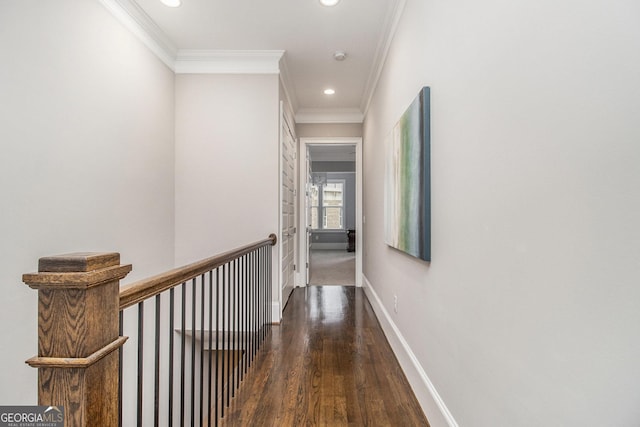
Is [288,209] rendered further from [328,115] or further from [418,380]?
[418,380]

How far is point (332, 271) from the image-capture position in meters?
6.44

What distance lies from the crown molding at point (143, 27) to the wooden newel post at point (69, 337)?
2304 millimetres

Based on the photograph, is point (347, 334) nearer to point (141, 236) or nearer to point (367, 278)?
point (367, 278)

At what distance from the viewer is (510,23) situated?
929 millimetres

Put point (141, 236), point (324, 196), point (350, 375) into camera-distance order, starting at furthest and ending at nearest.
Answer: point (324, 196) → point (141, 236) → point (350, 375)

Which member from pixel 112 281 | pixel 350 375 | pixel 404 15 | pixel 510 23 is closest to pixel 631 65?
pixel 510 23

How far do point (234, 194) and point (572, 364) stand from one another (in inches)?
116

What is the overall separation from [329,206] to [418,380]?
28.3 ft

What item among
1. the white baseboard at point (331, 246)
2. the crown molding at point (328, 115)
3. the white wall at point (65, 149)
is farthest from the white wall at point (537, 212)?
the white baseboard at point (331, 246)

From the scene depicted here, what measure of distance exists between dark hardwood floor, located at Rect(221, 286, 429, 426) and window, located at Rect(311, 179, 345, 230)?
7068 mm

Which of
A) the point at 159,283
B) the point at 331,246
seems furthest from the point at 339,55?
the point at 331,246

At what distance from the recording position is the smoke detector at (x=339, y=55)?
312cm

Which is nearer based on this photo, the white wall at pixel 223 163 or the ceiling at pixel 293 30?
the ceiling at pixel 293 30

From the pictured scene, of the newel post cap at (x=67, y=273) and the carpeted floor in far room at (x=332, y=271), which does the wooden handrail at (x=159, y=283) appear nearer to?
the newel post cap at (x=67, y=273)
